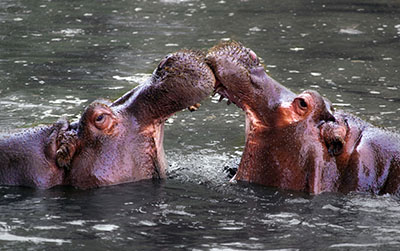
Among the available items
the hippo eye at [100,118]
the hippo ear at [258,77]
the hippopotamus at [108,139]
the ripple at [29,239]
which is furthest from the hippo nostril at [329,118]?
the ripple at [29,239]

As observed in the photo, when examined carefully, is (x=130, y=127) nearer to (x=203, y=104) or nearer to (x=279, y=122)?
(x=279, y=122)

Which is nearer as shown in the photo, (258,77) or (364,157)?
(364,157)

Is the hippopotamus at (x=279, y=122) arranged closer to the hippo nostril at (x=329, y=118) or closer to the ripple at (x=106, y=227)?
the hippo nostril at (x=329, y=118)

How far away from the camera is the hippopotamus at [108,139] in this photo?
6527 millimetres

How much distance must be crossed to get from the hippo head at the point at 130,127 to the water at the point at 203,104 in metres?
0.16

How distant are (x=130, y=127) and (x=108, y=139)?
0.21 meters

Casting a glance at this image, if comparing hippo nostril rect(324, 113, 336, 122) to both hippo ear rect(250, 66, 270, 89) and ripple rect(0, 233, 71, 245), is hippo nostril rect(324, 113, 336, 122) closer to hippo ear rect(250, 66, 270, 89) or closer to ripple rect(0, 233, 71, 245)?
hippo ear rect(250, 66, 270, 89)

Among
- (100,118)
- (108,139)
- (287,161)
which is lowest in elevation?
(287,161)

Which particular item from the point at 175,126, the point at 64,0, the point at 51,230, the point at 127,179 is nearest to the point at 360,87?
the point at 175,126

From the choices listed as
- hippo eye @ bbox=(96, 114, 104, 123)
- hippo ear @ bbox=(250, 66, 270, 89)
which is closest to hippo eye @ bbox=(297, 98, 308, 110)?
hippo ear @ bbox=(250, 66, 270, 89)

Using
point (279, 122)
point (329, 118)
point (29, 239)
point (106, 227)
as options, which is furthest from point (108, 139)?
point (329, 118)

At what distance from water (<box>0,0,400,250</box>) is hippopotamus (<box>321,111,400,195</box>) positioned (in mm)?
107

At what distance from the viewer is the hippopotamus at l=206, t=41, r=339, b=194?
6559 mm

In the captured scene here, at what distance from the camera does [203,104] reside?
10031mm
